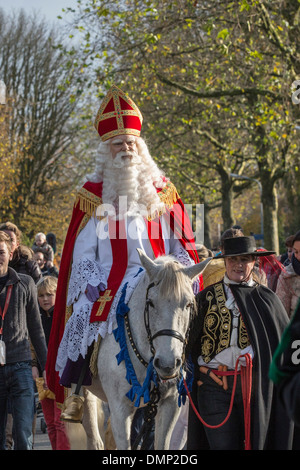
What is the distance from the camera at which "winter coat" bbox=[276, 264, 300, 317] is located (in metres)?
7.09

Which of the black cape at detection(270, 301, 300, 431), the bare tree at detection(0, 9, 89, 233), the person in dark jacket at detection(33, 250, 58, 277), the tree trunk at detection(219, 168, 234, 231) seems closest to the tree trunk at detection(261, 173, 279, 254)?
the tree trunk at detection(219, 168, 234, 231)

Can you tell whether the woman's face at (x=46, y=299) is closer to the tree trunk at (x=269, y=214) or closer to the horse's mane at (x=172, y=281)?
the horse's mane at (x=172, y=281)

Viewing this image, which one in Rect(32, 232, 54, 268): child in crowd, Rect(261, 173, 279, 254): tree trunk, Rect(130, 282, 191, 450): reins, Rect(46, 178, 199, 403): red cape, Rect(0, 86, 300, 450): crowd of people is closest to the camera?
Rect(130, 282, 191, 450): reins

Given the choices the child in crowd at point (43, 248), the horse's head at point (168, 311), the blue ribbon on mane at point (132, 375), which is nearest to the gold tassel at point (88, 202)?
the blue ribbon on mane at point (132, 375)

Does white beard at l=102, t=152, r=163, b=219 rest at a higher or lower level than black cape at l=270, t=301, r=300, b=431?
higher

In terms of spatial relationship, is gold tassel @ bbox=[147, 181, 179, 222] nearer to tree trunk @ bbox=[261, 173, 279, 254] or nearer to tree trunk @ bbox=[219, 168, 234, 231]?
tree trunk @ bbox=[261, 173, 279, 254]

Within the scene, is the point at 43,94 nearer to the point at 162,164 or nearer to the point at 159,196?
the point at 162,164

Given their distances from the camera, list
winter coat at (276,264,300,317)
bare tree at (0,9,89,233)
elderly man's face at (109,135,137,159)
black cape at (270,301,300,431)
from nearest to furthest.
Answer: black cape at (270,301,300,431), elderly man's face at (109,135,137,159), winter coat at (276,264,300,317), bare tree at (0,9,89,233)

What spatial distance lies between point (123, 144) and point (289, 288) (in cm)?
194

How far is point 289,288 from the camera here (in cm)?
712

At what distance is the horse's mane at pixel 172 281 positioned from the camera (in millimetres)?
5207

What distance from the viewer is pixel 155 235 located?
6566 mm

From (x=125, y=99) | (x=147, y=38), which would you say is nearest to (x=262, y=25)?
(x=147, y=38)

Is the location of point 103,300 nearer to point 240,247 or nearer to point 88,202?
point 88,202
